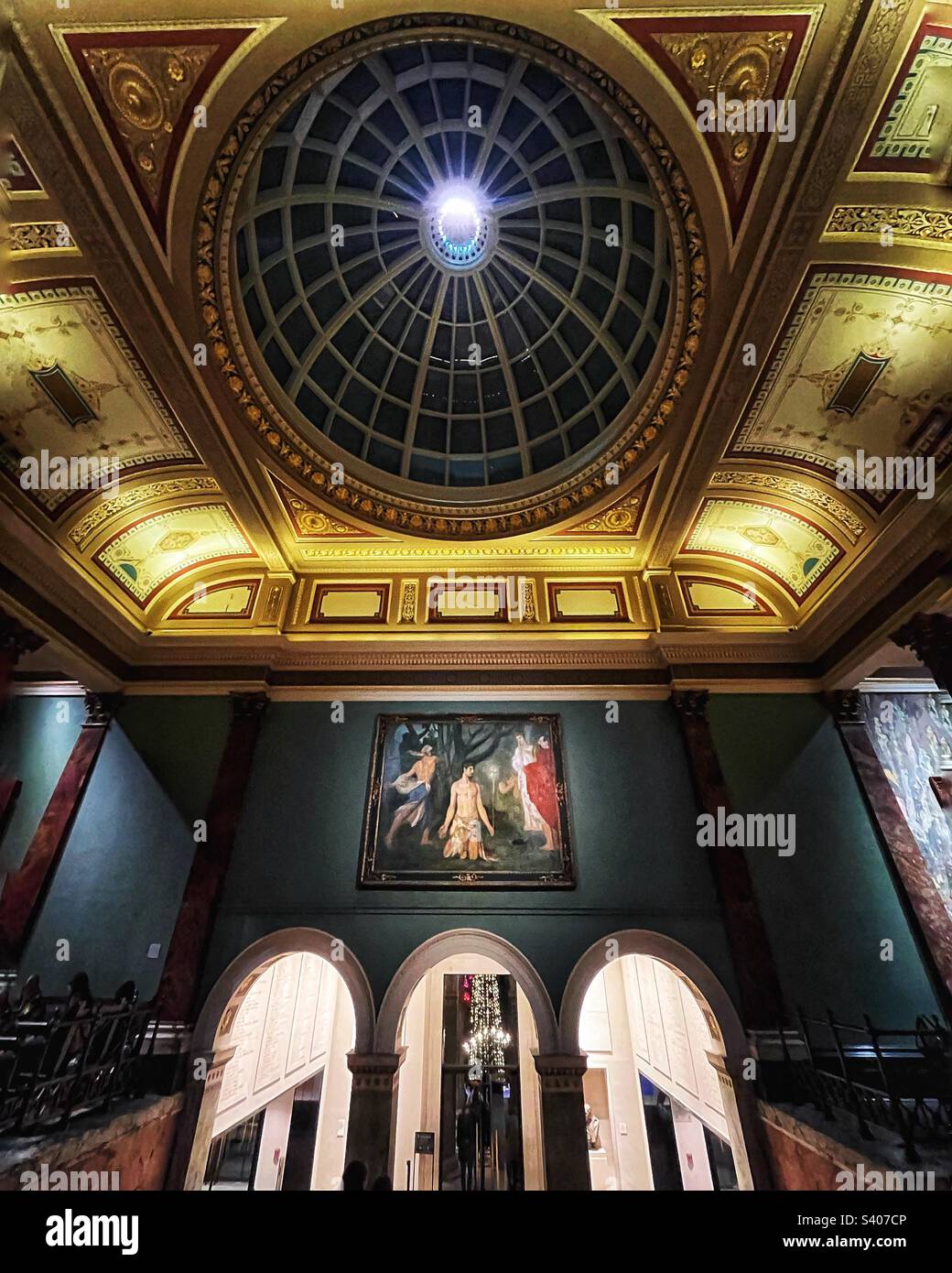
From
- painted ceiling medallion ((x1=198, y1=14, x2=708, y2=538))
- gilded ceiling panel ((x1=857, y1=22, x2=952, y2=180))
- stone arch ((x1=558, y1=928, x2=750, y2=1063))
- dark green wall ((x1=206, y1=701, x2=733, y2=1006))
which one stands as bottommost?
stone arch ((x1=558, y1=928, x2=750, y2=1063))

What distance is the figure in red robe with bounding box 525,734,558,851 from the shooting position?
8.37 m

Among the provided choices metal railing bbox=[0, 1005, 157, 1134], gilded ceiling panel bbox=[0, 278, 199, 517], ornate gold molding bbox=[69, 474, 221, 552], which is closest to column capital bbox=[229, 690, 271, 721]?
ornate gold molding bbox=[69, 474, 221, 552]

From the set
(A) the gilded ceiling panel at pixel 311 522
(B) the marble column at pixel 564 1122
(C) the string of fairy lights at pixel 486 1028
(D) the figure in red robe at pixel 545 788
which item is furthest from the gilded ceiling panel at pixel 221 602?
(C) the string of fairy lights at pixel 486 1028

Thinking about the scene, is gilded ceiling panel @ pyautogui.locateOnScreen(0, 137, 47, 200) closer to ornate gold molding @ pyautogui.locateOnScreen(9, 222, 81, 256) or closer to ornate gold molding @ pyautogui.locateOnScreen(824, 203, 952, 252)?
ornate gold molding @ pyautogui.locateOnScreen(9, 222, 81, 256)

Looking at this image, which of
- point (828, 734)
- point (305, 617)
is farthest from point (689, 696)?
point (305, 617)

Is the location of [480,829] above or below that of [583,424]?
below

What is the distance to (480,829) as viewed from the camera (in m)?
8.41

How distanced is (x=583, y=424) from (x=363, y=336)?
14.4 ft

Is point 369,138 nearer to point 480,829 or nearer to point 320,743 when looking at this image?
point 320,743

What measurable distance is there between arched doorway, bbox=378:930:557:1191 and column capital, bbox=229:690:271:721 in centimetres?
565

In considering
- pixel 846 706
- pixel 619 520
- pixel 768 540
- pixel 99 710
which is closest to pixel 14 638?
pixel 99 710

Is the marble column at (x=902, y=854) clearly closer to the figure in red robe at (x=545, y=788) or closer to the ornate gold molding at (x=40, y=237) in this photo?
the figure in red robe at (x=545, y=788)

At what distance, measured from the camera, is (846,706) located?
895 centimetres

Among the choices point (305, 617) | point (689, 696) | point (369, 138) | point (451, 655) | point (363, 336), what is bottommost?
point (689, 696)
